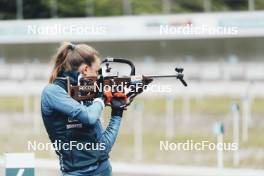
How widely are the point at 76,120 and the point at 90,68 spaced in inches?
12.1

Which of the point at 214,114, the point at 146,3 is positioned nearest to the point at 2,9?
the point at 146,3

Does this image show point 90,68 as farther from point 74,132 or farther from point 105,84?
point 74,132

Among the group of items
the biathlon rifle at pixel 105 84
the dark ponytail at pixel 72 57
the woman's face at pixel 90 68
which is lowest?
the biathlon rifle at pixel 105 84

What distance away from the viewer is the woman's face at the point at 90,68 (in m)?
4.66

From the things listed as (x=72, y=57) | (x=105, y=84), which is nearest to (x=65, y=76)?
(x=72, y=57)

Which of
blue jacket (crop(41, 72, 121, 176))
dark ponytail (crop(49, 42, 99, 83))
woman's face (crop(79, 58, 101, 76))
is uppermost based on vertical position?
dark ponytail (crop(49, 42, 99, 83))

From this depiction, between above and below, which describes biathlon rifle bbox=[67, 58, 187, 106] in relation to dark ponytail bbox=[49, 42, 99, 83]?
below

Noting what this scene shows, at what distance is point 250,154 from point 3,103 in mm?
12287

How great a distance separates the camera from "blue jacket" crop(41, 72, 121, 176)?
4578 millimetres

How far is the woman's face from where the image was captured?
4656mm

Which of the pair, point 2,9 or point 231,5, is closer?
point 2,9

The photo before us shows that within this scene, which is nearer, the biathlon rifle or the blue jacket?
the blue jacket

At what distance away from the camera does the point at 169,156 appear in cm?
1295

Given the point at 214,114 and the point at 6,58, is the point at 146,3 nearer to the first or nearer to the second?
the point at 6,58
